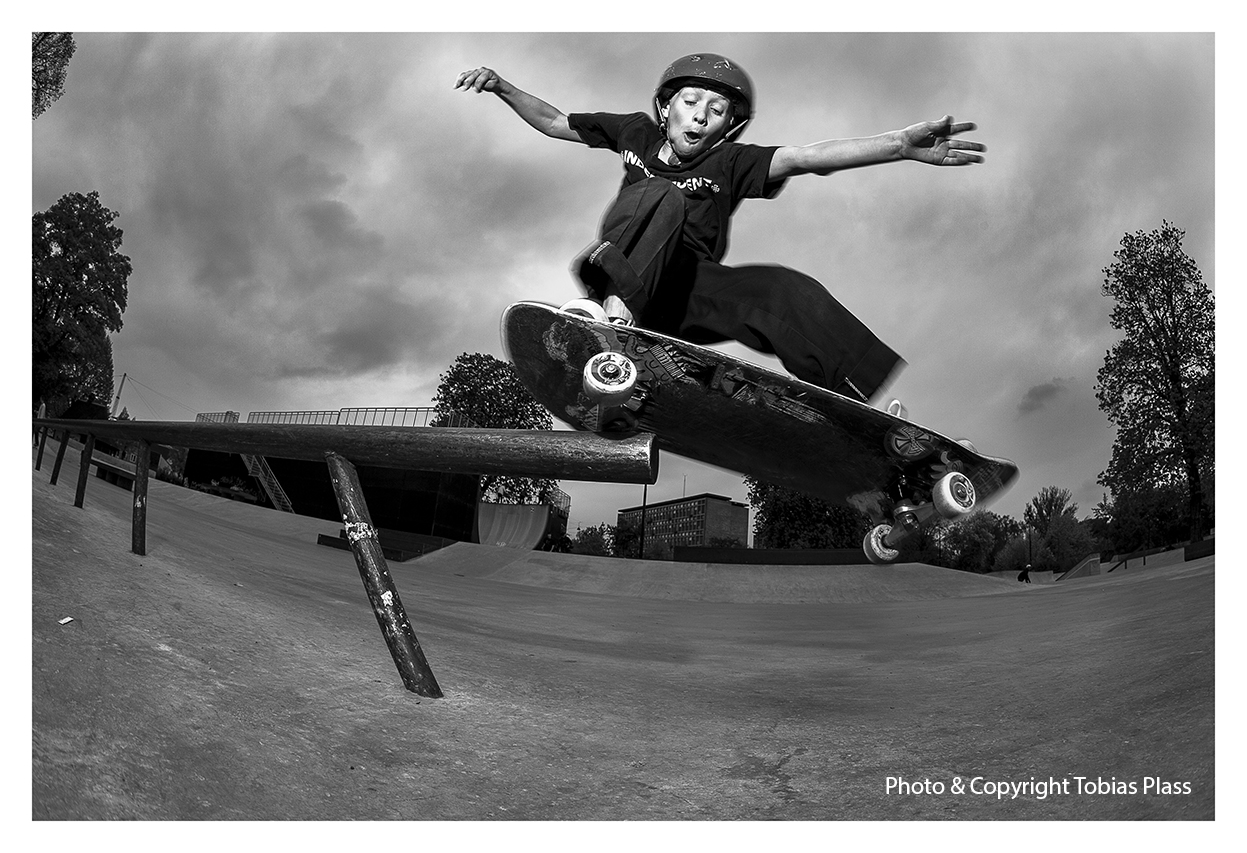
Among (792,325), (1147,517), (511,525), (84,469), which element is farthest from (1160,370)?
(511,525)

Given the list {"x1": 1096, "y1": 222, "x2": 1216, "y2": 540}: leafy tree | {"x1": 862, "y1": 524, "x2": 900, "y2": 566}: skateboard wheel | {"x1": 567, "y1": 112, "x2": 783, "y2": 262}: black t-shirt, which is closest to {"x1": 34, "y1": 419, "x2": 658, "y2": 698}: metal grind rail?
{"x1": 862, "y1": 524, "x2": 900, "y2": 566}: skateboard wheel

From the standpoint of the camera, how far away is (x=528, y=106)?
3.50m

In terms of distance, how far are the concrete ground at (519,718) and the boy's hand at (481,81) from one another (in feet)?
8.22

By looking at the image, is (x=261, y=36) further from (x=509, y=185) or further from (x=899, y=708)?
(x=899, y=708)

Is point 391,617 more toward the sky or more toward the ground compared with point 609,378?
more toward the ground

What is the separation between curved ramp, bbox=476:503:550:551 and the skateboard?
12090mm

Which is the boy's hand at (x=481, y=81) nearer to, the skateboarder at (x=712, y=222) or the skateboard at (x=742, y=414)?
the skateboarder at (x=712, y=222)

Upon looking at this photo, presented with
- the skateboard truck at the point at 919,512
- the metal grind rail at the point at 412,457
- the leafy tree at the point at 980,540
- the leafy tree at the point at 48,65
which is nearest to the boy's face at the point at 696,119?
the metal grind rail at the point at 412,457

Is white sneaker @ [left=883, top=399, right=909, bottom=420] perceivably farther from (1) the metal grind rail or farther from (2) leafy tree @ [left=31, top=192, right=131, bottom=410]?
(2) leafy tree @ [left=31, top=192, right=131, bottom=410]

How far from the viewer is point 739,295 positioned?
2.92 metres

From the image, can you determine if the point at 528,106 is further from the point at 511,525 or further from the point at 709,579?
the point at 511,525

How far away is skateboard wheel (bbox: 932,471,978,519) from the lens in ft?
7.79

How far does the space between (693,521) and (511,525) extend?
385 cm
